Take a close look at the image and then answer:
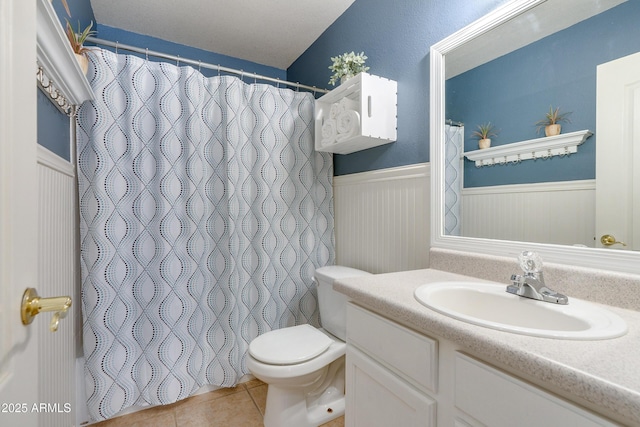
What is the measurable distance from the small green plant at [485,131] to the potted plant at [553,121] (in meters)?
0.17

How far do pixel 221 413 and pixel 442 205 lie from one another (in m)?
1.57

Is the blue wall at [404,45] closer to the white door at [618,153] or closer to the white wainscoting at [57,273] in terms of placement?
the white door at [618,153]

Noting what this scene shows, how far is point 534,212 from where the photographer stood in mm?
994

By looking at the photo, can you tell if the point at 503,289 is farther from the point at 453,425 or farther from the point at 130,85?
the point at 130,85

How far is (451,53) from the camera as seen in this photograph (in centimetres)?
126

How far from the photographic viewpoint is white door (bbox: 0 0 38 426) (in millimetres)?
430

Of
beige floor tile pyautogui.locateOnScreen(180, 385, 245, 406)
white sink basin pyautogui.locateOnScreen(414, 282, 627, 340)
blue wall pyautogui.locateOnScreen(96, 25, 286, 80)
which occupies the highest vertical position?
blue wall pyautogui.locateOnScreen(96, 25, 286, 80)

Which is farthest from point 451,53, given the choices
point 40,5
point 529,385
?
point 40,5

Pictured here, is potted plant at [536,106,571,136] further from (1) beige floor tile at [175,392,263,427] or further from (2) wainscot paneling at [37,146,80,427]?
(1) beige floor tile at [175,392,263,427]

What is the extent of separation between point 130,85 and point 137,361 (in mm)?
1429

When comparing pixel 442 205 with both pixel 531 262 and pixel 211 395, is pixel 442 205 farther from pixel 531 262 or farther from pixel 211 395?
pixel 211 395

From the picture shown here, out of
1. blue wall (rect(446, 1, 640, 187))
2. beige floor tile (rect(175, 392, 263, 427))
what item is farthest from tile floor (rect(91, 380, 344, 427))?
blue wall (rect(446, 1, 640, 187))

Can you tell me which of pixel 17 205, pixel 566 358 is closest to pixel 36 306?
pixel 17 205

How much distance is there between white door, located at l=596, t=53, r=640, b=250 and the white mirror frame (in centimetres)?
5
